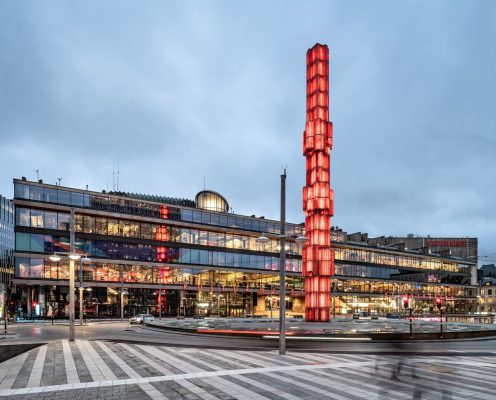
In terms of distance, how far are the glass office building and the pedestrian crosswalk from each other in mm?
40143

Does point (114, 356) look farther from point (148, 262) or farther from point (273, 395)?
point (148, 262)

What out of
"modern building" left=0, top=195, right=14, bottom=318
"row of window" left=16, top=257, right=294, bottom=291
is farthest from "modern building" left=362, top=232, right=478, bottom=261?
"modern building" left=0, top=195, right=14, bottom=318

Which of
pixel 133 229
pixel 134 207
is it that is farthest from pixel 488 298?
pixel 134 207

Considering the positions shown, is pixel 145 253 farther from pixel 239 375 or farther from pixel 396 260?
pixel 396 260

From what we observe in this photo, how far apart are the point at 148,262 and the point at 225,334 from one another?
50467mm

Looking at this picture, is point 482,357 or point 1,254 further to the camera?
point 1,254

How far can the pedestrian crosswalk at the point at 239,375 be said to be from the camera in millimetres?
13117

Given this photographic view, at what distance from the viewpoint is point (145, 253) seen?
8438 centimetres

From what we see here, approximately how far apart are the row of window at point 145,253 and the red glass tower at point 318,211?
1572 inches

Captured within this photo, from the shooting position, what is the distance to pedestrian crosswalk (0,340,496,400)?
43.0 feet

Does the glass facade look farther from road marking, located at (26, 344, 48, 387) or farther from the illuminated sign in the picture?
the illuminated sign

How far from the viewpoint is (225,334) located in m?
36.6

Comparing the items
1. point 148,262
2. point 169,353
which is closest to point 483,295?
point 148,262

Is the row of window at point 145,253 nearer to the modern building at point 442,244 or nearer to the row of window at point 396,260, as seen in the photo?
the row of window at point 396,260
